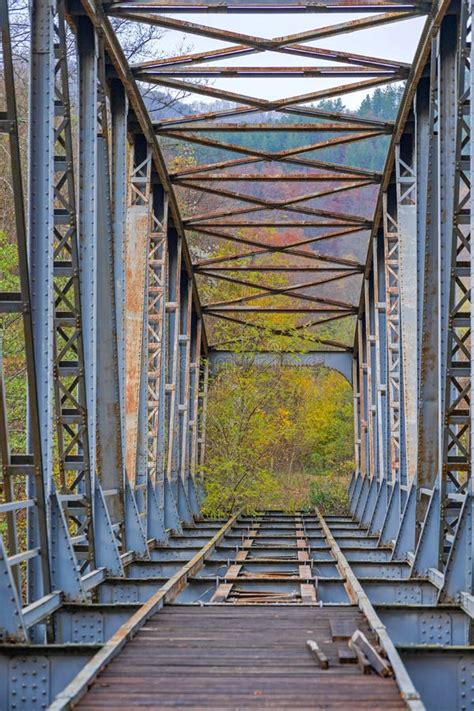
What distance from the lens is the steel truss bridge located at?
24.0 feet

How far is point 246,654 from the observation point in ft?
23.8

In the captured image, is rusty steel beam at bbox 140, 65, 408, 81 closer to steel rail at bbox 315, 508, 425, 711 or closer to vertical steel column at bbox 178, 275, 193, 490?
steel rail at bbox 315, 508, 425, 711

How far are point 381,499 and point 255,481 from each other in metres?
8.76

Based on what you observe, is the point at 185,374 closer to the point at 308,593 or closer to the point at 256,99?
the point at 256,99

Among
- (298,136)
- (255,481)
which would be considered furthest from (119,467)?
(298,136)

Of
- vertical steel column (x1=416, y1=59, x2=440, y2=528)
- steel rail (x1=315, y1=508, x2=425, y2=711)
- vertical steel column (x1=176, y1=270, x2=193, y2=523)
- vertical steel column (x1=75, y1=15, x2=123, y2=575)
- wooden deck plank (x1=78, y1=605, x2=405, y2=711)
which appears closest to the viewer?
steel rail (x1=315, y1=508, x2=425, y2=711)


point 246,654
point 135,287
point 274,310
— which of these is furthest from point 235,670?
point 274,310

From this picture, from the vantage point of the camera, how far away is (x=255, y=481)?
2919cm

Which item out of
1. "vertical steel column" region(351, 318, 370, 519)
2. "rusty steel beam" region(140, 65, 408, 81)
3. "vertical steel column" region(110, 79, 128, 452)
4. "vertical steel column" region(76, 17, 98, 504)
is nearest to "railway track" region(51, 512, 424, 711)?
"vertical steel column" region(76, 17, 98, 504)

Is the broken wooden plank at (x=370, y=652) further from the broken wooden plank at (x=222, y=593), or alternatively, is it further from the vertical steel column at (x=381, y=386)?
the vertical steel column at (x=381, y=386)

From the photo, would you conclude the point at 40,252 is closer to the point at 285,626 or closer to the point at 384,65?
the point at 285,626

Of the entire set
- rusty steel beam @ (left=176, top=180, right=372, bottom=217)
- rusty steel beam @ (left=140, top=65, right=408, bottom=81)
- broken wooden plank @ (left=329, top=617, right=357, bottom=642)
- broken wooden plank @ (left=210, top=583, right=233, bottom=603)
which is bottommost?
broken wooden plank @ (left=210, top=583, right=233, bottom=603)

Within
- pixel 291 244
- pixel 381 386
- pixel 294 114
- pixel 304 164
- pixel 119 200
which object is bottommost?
pixel 381 386

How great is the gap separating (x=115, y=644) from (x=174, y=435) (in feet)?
51.5
